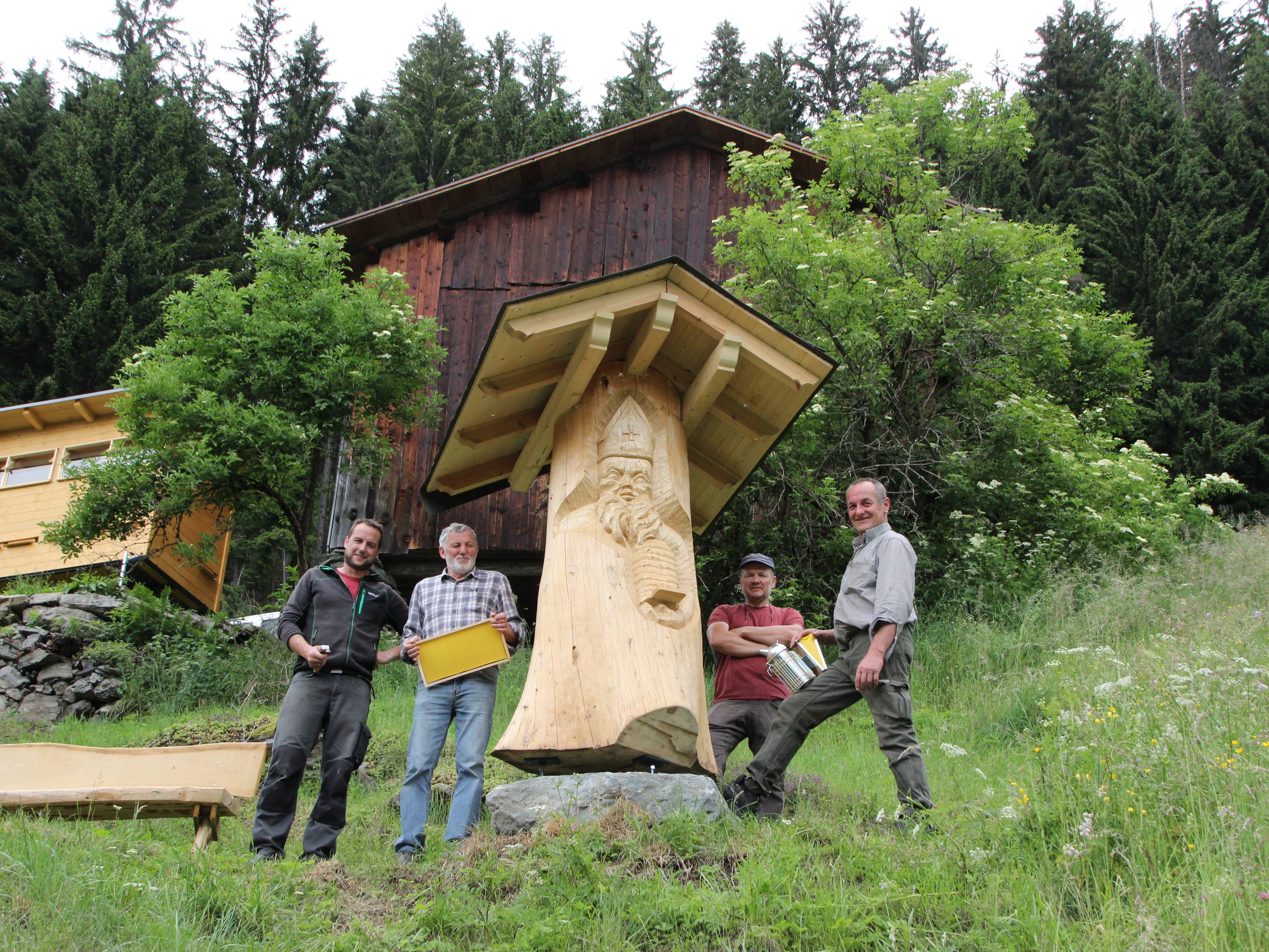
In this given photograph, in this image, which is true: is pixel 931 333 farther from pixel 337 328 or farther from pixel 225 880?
pixel 225 880

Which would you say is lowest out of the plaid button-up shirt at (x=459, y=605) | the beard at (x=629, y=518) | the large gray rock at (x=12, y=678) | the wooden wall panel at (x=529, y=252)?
the large gray rock at (x=12, y=678)

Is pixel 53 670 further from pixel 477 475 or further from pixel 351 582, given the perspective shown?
pixel 351 582

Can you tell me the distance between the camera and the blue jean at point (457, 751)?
4.52m

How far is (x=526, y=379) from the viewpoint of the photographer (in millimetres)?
5820

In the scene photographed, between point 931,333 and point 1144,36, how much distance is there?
90.7 ft

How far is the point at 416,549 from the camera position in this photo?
12.3 meters

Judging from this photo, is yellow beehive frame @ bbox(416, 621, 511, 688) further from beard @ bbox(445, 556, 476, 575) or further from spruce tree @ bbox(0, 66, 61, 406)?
spruce tree @ bbox(0, 66, 61, 406)

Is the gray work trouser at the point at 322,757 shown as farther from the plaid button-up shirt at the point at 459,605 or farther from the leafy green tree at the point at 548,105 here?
the leafy green tree at the point at 548,105

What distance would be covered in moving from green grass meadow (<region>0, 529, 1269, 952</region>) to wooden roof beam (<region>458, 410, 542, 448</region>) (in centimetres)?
236

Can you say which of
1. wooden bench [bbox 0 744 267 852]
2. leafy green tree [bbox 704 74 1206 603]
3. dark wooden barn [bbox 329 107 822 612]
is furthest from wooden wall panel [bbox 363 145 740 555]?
wooden bench [bbox 0 744 267 852]

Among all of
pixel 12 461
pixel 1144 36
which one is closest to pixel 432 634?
pixel 12 461

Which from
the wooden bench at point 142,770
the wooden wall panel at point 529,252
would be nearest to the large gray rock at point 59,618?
the wooden wall panel at point 529,252

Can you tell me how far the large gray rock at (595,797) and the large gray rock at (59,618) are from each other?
795 cm

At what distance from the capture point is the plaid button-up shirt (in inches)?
202
